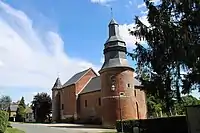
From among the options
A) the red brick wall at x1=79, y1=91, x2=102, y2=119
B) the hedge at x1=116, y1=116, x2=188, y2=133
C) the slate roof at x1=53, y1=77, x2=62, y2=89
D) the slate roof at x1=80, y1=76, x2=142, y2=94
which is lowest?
the hedge at x1=116, y1=116, x2=188, y2=133

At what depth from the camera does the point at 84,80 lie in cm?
6206

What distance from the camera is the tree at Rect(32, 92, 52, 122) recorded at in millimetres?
68938

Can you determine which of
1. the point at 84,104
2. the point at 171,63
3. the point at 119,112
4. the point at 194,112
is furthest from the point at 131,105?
the point at 171,63

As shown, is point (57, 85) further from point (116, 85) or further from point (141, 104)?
point (116, 85)

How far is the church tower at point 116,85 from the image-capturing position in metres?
42.3

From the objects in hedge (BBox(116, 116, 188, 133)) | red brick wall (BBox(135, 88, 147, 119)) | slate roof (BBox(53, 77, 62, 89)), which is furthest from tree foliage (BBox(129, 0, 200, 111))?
slate roof (BBox(53, 77, 62, 89))

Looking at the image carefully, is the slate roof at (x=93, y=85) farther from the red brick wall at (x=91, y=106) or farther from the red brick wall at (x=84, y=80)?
the red brick wall at (x=84, y=80)

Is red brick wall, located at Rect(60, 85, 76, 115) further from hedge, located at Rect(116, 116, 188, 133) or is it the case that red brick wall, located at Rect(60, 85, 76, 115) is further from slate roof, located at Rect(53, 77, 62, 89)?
hedge, located at Rect(116, 116, 188, 133)

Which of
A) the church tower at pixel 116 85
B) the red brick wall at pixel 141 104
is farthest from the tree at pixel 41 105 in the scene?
the church tower at pixel 116 85

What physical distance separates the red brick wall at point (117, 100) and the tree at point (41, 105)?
1182 inches

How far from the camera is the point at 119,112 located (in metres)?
41.9

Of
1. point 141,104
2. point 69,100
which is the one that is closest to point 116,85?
point 141,104

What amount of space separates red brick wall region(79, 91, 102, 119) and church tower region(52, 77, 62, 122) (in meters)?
10.6

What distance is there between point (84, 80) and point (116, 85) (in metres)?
20.3
